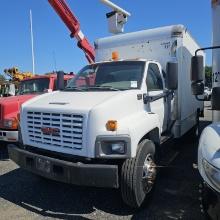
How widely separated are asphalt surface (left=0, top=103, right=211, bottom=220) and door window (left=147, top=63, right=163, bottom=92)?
1.12 meters

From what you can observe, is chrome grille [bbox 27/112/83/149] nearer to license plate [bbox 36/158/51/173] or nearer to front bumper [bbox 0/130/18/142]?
license plate [bbox 36/158/51/173]

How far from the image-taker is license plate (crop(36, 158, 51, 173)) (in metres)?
4.75

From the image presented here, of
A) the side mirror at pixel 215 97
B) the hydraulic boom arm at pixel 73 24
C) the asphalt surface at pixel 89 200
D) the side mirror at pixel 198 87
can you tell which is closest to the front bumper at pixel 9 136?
the asphalt surface at pixel 89 200

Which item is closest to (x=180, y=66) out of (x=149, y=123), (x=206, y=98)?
(x=206, y=98)

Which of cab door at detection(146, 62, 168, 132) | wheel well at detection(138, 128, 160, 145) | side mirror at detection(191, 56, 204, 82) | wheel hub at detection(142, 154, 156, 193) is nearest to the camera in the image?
side mirror at detection(191, 56, 204, 82)

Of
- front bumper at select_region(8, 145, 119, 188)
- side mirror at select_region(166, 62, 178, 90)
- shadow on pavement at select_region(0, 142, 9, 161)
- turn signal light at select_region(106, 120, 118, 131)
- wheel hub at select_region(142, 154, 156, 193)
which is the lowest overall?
shadow on pavement at select_region(0, 142, 9, 161)

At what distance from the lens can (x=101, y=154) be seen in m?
4.45

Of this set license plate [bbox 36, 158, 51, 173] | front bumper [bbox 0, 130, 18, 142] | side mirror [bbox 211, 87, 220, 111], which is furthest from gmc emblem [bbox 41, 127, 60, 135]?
front bumper [bbox 0, 130, 18, 142]

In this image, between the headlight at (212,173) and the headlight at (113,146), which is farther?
the headlight at (113,146)

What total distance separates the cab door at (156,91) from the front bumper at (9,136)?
3426mm

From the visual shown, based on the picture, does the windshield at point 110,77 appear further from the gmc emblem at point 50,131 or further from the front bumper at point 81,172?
the front bumper at point 81,172

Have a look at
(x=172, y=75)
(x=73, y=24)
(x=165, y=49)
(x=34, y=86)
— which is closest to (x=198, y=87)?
(x=172, y=75)

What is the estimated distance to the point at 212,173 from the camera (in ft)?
10.3

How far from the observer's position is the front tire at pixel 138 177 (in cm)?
446
